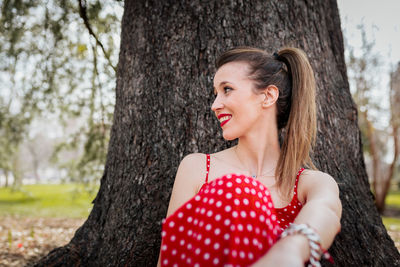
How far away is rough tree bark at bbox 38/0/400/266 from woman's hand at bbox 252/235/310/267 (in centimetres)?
100

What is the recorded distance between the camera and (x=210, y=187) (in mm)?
1509

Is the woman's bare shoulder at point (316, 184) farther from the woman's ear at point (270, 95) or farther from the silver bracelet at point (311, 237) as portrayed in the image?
the woman's ear at point (270, 95)

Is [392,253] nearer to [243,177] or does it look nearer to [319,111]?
[319,111]

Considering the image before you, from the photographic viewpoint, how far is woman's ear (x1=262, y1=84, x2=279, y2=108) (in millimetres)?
1962

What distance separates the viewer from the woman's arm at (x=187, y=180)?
1786mm

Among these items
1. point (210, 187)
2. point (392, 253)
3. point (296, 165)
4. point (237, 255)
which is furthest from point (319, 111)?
point (237, 255)

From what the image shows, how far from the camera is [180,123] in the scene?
235 cm

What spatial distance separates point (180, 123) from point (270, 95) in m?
0.70

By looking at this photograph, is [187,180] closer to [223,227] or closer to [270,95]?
[223,227]

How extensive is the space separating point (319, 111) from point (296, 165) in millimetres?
731

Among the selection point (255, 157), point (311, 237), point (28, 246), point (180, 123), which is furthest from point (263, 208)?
point (28, 246)

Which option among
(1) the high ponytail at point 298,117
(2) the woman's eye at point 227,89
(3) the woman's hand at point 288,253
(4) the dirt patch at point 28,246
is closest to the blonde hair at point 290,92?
(1) the high ponytail at point 298,117

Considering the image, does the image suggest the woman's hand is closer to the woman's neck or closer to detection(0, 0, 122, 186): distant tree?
the woman's neck

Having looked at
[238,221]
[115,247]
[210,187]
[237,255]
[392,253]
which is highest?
[210,187]
